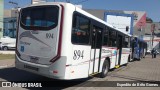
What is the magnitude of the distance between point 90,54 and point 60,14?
2642 mm

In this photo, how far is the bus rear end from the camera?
9.22 m

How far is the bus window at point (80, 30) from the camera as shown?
9.71m

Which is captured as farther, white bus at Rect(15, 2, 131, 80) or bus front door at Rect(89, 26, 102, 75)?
bus front door at Rect(89, 26, 102, 75)

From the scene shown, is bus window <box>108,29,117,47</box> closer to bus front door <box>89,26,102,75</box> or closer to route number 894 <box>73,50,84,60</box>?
bus front door <box>89,26,102,75</box>

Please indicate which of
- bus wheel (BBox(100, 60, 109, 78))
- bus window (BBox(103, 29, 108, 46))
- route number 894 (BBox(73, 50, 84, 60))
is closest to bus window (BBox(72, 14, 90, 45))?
route number 894 (BBox(73, 50, 84, 60))

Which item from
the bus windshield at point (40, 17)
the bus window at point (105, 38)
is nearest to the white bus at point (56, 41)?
the bus windshield at point (40, 17)

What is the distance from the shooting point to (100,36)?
12.6 m

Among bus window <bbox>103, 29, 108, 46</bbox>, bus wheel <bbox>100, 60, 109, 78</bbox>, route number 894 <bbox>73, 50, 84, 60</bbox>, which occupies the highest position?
bus window <bbox>103, 29, 108, 46</bbox>

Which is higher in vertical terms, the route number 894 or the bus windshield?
the bus windshield

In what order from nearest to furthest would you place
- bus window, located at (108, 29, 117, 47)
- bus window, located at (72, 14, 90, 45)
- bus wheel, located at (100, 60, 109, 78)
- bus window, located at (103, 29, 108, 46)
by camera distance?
1. bus window, located at (72, 14, 90, 45)
2. bus window, located at (103, 29, 108, 46)
3. bus wheel, located at (100, 60, 109, 78)
4. bus window, located at (108, 29, 117, 47)

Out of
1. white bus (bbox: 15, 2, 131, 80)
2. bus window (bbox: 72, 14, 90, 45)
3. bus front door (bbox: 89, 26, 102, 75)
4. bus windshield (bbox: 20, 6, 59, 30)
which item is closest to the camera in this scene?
white bus (bbox: 15, 2, 131, 80)

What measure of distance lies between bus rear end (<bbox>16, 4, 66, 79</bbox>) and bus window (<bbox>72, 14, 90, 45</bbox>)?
0.68 metres

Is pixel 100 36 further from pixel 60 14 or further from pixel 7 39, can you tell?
pixel 7 39

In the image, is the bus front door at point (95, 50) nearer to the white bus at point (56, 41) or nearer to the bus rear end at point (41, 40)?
the white bus at point (56, 41)
